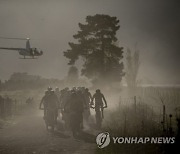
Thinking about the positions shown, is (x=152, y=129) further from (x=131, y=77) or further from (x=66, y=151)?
(x=131, y=77)

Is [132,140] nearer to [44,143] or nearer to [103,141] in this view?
[103,141]

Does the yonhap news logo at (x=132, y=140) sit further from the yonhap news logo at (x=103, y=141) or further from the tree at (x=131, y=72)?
the tree at (x=131, y=72)

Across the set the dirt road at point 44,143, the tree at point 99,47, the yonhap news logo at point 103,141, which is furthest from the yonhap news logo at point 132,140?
the tree at point 99,47

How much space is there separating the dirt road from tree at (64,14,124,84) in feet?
82.5

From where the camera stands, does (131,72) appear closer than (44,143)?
No

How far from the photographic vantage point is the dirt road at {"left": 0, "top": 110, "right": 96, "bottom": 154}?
1266 centimetres

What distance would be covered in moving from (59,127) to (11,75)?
4737 inches

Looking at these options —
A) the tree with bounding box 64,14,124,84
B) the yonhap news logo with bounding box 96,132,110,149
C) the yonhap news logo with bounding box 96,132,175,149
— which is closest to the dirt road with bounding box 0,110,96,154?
the yonhap news logo with bounding box 96,132,110,149

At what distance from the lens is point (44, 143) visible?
1445 cm

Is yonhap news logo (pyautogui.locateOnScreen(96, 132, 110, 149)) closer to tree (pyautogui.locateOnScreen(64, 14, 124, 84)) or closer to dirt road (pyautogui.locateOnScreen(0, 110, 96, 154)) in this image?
dirt road (pyautogui.locateOnScreen(0, 110, 96, 154))

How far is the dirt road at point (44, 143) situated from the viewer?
1266cm

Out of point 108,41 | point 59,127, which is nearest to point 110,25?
point 108,41

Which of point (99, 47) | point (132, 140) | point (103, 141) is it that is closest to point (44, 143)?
point (103, 141)

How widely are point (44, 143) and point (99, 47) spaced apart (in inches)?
1164
